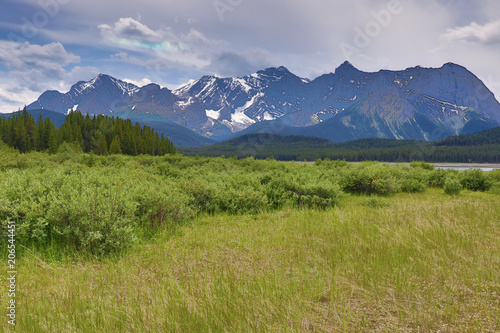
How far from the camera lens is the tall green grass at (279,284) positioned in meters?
3.41

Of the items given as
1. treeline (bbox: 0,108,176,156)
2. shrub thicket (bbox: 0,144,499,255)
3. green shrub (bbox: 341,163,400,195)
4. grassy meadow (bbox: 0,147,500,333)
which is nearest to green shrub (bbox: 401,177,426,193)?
green shrub (bbox: 341,163,400,195)

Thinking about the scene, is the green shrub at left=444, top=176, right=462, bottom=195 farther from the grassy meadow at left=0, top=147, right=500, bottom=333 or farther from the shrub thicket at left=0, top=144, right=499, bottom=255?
the grassy meadow at left=0, top=147, right=500, bottom=333

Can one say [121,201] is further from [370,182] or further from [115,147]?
[115,147]

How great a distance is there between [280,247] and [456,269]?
3454 mm

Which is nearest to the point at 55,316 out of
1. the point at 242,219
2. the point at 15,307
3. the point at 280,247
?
the point at 15,307

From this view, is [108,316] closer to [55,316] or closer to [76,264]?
[55,316]

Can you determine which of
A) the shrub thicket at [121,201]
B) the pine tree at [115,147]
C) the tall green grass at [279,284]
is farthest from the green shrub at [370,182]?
the pine tree at [115,147]

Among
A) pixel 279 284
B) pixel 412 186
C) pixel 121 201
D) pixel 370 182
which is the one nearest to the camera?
pixel 279 284

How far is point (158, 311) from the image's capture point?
11.5 ft

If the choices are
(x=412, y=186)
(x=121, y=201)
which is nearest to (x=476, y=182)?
(x=412, y=186)

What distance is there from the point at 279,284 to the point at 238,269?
0.98 metres

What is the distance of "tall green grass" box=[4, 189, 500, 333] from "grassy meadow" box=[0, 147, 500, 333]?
2 centimetres

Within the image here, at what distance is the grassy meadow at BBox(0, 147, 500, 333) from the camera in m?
3.47

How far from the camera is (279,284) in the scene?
4.38 metres
